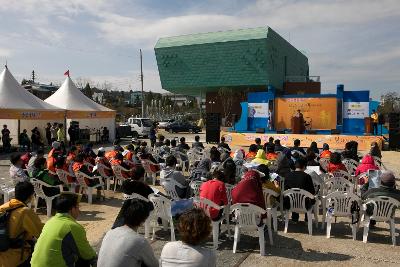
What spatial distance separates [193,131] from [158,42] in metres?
14.4

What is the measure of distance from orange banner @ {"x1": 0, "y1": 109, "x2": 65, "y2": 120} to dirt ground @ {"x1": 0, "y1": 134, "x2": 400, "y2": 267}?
480 inches

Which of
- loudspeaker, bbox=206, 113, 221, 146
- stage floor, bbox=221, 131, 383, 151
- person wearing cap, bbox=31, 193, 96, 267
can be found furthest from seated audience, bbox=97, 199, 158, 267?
loudspeaker, bbox=206, 113, 221, 146

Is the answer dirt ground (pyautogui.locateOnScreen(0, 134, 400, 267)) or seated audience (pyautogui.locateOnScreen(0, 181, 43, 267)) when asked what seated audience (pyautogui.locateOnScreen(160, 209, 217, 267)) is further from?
dirt ground (pyautogui.locateOnScreen(0, 134, 400, 267))

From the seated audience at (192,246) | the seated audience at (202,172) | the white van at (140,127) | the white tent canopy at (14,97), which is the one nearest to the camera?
the seated audience at (192,246)

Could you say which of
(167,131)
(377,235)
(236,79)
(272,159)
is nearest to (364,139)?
(272,159)

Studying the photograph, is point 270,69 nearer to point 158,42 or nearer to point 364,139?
point 158,42

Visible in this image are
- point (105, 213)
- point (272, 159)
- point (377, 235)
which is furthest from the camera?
point (272, 159)

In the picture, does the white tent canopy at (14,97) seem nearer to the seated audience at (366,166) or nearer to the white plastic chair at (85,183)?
the white plastic chair at (85,183)

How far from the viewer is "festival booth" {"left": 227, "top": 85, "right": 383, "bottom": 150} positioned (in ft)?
69.4

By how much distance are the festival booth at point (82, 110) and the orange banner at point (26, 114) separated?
109 centimetres

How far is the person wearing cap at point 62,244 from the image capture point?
308cm

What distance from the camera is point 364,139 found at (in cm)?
1950

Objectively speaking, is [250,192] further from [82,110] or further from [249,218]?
[82,110]

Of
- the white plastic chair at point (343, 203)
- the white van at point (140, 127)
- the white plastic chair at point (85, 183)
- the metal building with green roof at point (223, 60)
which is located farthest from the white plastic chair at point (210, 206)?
the metal building with green roof at point (223, 60)
